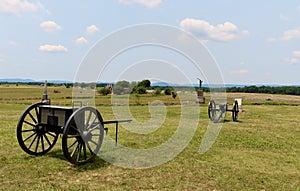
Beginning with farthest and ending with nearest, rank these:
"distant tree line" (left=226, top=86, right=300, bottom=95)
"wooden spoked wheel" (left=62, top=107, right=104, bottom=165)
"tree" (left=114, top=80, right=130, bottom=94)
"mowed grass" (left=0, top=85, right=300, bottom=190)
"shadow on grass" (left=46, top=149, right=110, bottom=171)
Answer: "distant tree line" (left=226, top=86, right=300, bottom=95), "tree" (left=114, top=80, right=130, bottom=94), "shadow on grass" (left=46, top=149, right=110, bottom=171), "wooden spoked wheel" (left=62, top=107, right=104, bottom=165), "mowed grass" (left=0, top=85, right=300, bottom=190)

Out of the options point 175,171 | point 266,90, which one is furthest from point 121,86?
point 266,90

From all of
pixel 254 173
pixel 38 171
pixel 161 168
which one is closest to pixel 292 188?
pixel 254 173

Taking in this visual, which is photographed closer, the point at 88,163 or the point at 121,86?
the point at 88,163

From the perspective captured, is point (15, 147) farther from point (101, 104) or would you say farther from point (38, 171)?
point (101, 104)

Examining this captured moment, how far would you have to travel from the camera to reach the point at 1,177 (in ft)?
21.2

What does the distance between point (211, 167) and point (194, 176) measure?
983 millimetres

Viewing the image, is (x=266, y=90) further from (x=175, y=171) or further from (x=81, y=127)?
(x=81, y=127)

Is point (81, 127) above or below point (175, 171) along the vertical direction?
above

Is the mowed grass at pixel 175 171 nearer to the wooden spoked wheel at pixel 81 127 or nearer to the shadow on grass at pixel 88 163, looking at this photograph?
the shadow on grass at pixel 88 163

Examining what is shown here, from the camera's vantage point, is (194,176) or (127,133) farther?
(127,133)

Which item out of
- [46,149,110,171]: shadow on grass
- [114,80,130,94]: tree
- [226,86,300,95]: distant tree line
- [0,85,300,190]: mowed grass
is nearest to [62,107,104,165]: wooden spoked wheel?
[46,149,110,171]: shadow on grass

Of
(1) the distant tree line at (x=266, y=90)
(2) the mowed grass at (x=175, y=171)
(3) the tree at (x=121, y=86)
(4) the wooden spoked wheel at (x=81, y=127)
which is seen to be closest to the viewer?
(2) the mowed grass at (x=175, y=171)

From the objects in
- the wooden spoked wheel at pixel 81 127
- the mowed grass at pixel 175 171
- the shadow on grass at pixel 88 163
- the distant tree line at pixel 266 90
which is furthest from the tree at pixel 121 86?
the distant tree line at pixel 266 90

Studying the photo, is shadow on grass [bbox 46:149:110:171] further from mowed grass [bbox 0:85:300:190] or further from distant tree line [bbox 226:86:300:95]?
distant tree line [bbox 226:86:300:95]
